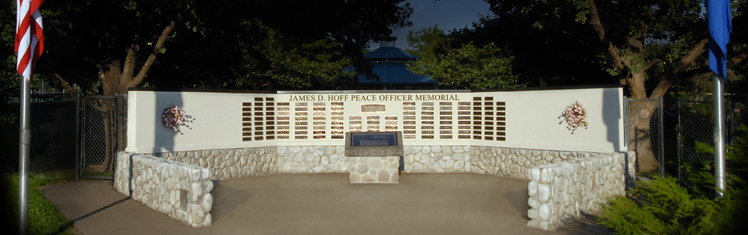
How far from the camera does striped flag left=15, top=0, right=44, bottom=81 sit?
7027 mm

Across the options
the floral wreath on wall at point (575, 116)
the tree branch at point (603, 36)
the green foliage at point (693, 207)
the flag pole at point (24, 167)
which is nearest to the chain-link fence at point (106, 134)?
the flag pole at point (24, 167)

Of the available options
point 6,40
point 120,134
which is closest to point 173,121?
point 120,134

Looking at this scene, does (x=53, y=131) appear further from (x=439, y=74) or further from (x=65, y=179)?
(x=439, y=74)

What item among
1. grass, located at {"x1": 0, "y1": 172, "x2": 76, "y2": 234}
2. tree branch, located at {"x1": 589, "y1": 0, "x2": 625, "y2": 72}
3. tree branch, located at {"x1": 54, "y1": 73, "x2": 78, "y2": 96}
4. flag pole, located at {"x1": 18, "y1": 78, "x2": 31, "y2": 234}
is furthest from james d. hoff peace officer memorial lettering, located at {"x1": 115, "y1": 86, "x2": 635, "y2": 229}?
tree branch, located at {"x1": 54, "y1": 73, "x2": 78, "y2": 96}

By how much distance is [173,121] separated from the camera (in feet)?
39.8

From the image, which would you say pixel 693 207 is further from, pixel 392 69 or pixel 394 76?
pixel 392 69

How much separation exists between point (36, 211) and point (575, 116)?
32.2ft

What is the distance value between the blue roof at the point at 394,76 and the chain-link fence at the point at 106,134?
18.5 metres

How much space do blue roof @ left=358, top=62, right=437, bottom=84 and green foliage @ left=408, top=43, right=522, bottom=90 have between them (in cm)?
1195

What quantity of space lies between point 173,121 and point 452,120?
20.8 ft

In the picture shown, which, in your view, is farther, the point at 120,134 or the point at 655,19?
the point at 655,19

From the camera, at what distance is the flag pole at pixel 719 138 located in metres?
6.20

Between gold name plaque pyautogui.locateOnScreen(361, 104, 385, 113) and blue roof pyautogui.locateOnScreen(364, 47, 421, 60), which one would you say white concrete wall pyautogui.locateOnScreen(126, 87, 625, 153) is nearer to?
gold name plaque pyautogui.locateOnScreen(361, 104, 385, 113)

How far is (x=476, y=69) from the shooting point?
18.3 m
